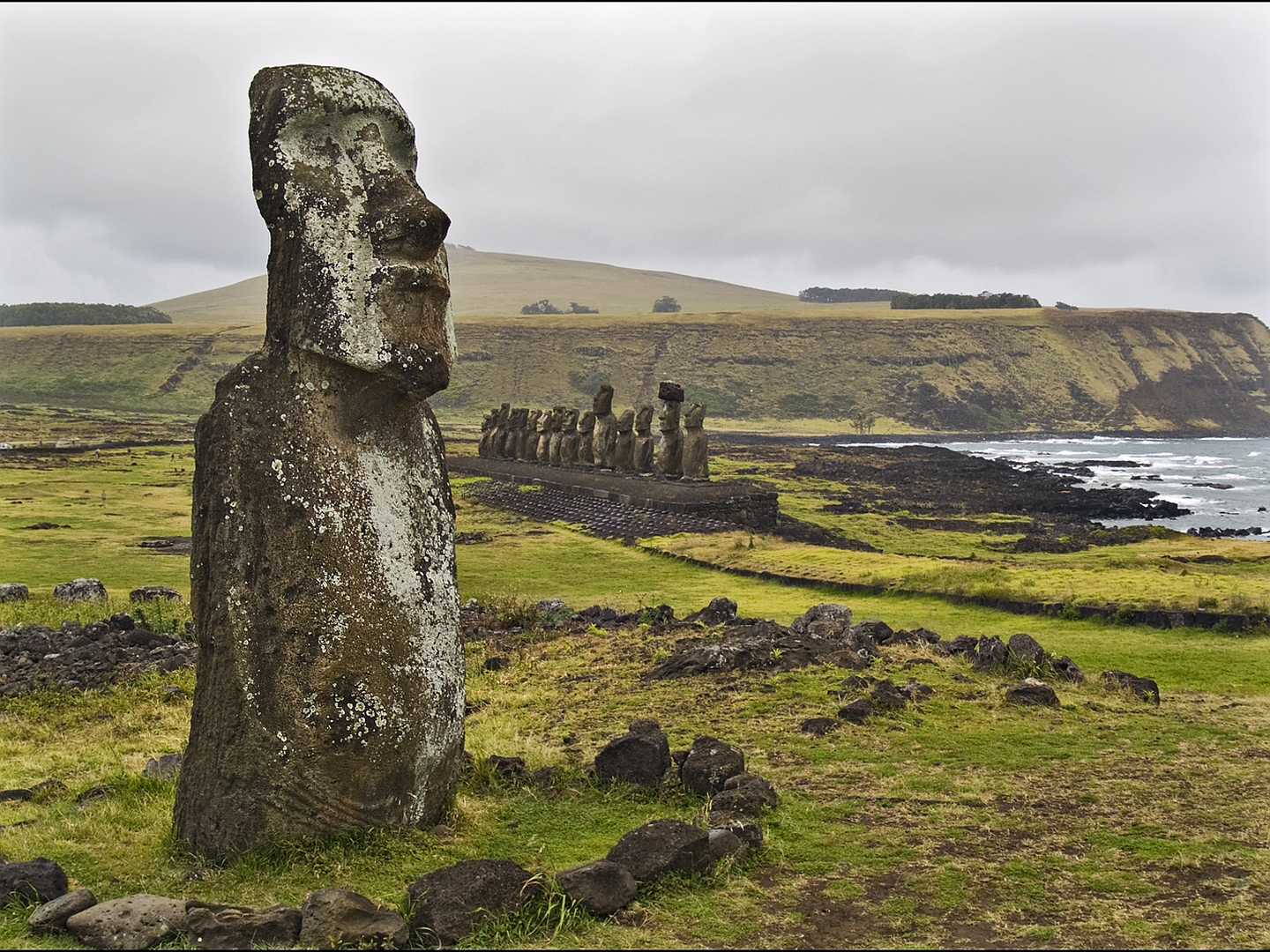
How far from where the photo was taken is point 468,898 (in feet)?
16.1

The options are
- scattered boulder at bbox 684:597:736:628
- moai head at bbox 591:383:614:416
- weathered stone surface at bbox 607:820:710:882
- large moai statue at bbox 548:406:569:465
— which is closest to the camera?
weathered stone surface at bbox 607:820:710:882

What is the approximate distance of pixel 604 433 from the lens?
3584 centimetres

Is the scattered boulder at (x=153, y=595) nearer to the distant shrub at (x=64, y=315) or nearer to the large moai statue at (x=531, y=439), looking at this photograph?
the large moai statue at (x=531, y=439)

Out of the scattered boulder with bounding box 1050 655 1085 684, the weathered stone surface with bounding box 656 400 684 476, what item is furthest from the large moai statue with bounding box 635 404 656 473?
the scattered boulder with bounding box 1050 655 1085 684

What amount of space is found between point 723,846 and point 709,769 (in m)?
1.19

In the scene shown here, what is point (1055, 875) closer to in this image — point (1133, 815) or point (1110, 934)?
point (1110, 934)

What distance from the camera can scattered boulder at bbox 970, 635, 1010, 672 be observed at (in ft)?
35.2

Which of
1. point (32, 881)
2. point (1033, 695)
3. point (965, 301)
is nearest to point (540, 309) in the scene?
point (965, 301)

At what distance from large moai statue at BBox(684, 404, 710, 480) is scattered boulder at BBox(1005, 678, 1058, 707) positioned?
67.4 feet

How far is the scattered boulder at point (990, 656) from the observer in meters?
10.7

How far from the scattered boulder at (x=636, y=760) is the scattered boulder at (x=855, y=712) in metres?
2.28

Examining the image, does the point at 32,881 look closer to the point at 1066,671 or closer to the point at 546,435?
the point at 1066,671

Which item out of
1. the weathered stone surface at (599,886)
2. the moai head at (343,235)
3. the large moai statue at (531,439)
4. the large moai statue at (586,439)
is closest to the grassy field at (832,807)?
the weathered stone surface at (599,886)

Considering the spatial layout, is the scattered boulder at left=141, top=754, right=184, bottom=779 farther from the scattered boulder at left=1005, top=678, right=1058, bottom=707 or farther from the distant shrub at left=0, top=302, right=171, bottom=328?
the distant shrub at left=0, top=302, right=171, bottom=328
